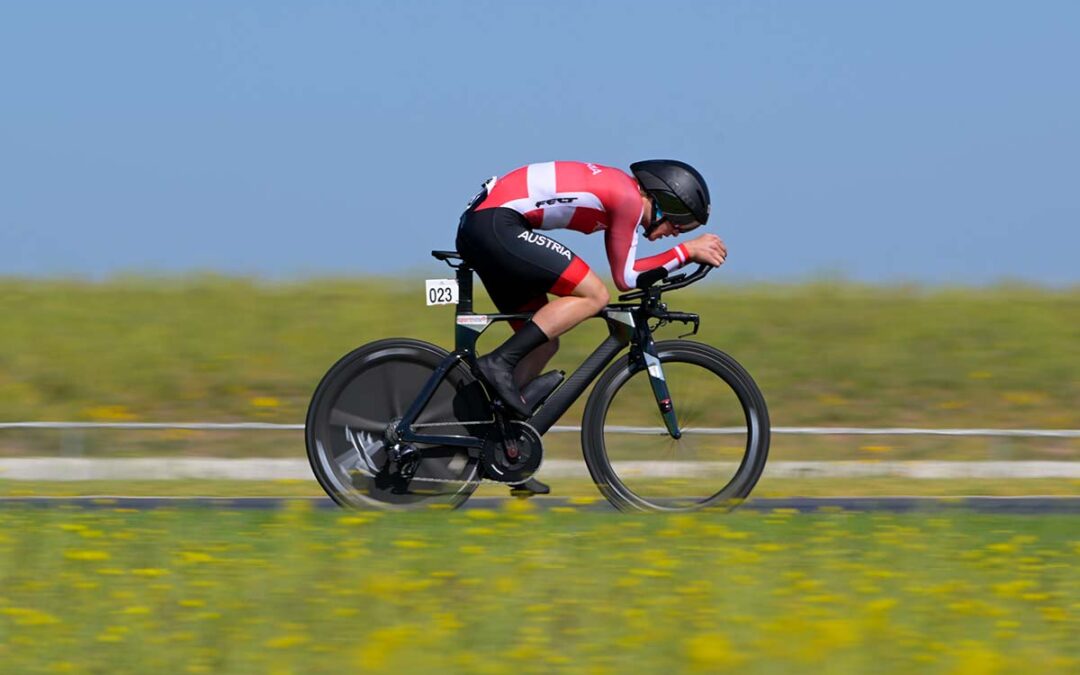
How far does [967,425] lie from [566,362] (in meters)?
3.90

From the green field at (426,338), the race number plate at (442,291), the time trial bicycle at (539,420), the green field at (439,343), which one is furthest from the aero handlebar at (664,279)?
the green field at (426,338)

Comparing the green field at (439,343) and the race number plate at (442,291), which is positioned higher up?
the race number plate at (442,291)

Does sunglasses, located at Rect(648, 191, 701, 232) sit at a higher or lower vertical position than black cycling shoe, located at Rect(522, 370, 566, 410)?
higher

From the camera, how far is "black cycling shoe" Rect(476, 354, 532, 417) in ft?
26.6

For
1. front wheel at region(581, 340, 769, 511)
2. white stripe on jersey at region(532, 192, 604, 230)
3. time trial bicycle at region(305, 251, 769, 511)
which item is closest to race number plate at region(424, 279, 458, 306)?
time trial bicycle at region(305, 251, 769, 511)

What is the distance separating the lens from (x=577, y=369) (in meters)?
8.30

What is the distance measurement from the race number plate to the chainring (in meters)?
0.67

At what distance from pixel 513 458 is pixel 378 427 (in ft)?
2.38

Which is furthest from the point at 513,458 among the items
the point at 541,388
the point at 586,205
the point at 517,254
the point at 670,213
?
the point at 670,213

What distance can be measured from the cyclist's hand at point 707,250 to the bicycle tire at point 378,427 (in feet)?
4.26

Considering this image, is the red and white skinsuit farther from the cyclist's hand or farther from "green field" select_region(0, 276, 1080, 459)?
"green field" select_region(0, 276, 1080, 459)

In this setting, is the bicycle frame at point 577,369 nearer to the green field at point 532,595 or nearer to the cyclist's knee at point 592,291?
the cyclist's knee at point 592,291

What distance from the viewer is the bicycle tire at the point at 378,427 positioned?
8367 millimetres

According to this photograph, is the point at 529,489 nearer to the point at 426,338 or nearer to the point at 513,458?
the point at 513,458
